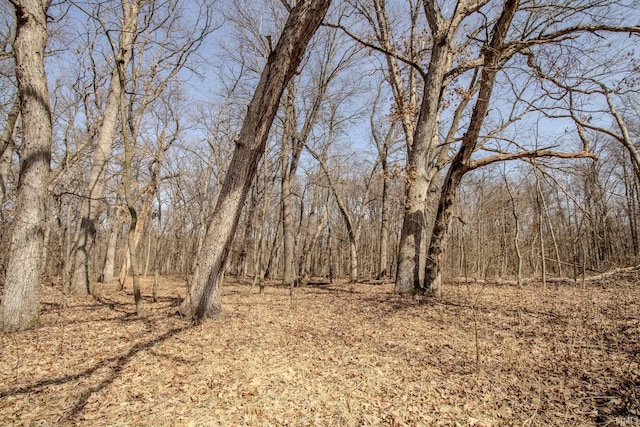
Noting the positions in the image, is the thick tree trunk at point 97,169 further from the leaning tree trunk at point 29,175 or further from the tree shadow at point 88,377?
the tree shadow at point 88,377

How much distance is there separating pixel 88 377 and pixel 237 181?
3.31m

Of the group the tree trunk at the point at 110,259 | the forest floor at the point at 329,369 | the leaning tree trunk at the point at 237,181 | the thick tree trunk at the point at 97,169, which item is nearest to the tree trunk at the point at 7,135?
the thick tree trunk at the point at 97,169

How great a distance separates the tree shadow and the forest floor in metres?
0.02

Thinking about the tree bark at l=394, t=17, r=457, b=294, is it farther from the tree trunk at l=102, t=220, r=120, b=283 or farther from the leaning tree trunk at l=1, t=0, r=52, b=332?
the tree trunk at l=102, t=220, r=120, b=283

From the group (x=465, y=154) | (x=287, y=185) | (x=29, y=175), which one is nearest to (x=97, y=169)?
(x=29, y=175)

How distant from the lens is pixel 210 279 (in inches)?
218

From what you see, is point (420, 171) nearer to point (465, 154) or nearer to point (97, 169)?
point (465, 154)

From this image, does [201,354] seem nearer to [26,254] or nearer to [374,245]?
[26,254]

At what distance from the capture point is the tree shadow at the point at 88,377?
301cm

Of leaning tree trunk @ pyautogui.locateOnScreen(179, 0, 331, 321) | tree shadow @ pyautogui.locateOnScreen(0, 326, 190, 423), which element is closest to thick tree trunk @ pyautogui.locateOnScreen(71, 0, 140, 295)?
leaning tree trunk @ pyautogui.locateOnScreen(179, 0, 331, 321)

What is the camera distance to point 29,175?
15.7 feet

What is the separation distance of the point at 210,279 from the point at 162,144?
5.14 metres

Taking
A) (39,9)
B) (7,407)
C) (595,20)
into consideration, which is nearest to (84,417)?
(7,407)

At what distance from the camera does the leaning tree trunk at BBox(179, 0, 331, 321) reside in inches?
217
